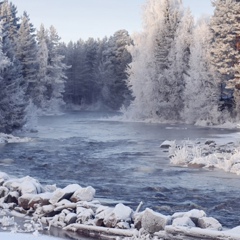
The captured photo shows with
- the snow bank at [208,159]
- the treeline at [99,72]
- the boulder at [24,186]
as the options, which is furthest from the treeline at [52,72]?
the boulder at [24,186]

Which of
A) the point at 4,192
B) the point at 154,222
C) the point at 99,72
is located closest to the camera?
the point at 154,222

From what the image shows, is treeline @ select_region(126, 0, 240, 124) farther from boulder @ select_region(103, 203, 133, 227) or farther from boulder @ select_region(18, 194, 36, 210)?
boulder @ select_region(103, 203, 133, 227)

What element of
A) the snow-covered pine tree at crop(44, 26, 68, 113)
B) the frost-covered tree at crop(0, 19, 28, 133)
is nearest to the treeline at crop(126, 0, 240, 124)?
the frost-covered tree at crop(0, 19, 28, 133)

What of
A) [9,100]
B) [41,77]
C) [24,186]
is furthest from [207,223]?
[41,77]

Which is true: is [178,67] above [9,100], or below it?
above

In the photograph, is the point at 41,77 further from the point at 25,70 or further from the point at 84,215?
the point at 84,215

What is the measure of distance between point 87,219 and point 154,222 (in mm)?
1717

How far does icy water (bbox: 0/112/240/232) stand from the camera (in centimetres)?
1334

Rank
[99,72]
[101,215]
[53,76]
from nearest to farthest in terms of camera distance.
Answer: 1. [101,215]
2. [53,76]
3. [99,72]

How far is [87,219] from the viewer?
10938mm

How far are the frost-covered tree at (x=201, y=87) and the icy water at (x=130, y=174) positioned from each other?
17.8 m

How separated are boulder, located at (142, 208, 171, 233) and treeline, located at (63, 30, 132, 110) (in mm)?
62814

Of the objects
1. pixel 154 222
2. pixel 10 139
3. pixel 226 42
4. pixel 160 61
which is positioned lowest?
pixel 10 139

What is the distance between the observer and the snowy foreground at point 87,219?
9.53 metres
